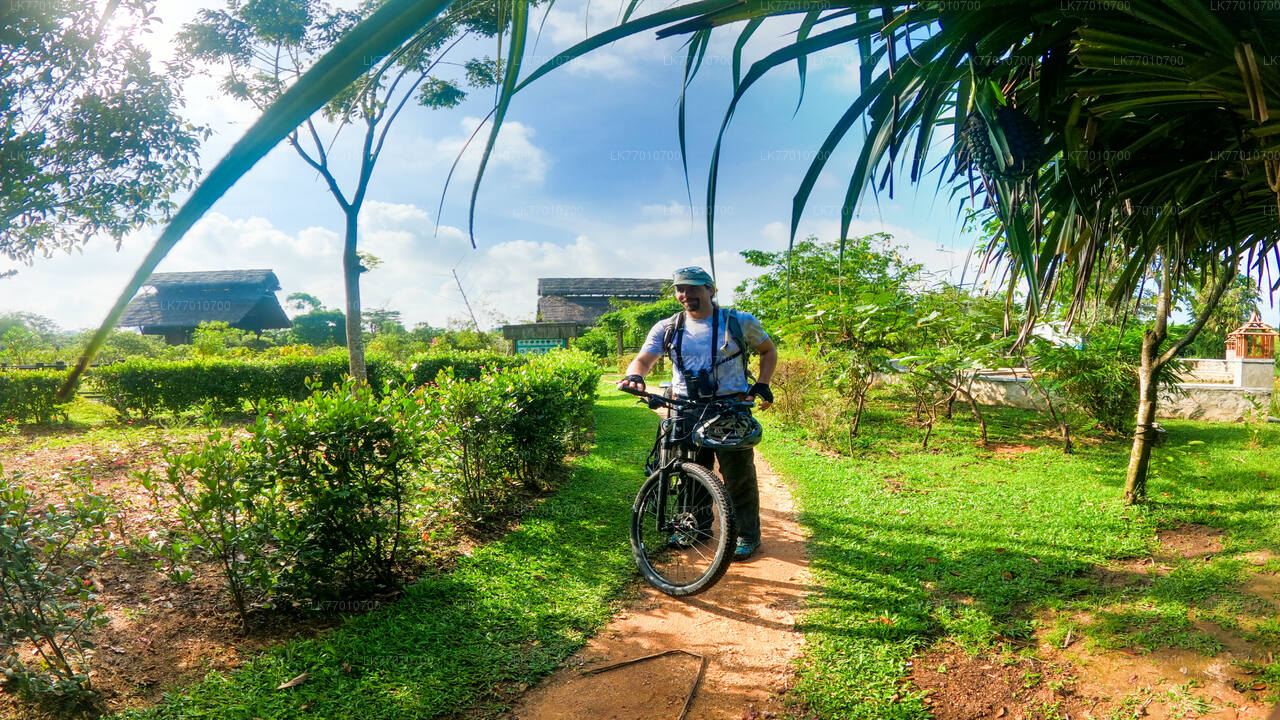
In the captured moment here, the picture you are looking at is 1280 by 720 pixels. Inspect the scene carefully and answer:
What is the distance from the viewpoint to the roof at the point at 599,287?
4044 cm

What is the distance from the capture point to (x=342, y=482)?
345 centimetres

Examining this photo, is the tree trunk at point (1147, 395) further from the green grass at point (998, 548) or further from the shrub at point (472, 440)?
the shrub at point (472, 440)

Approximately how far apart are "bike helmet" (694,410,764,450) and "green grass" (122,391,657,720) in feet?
3.54

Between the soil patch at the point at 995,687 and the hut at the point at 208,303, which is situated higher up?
the hut at the point at 208,303

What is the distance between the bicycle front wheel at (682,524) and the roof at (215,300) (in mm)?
32816

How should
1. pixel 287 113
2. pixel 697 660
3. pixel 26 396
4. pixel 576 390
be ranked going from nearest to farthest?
pixel 287 113
pixel 697 660
pixel 576 390
pixel 26 396

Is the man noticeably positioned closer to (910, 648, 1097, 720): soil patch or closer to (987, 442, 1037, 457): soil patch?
(910, 648, 1097, 720): soil patch

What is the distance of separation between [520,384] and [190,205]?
518 cm

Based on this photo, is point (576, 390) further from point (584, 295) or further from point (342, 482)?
point (584, 295)

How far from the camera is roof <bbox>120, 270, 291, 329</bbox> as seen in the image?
30.3 metres

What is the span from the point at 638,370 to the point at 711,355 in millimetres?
471

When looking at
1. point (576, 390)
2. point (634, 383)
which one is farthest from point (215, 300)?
point (634, 383)

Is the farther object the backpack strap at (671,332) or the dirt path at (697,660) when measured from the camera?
the backpack strap at (671,332)

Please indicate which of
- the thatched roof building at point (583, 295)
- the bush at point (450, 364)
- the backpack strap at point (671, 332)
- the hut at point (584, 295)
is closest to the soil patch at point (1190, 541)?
the backpack strap at point (671, 332)
